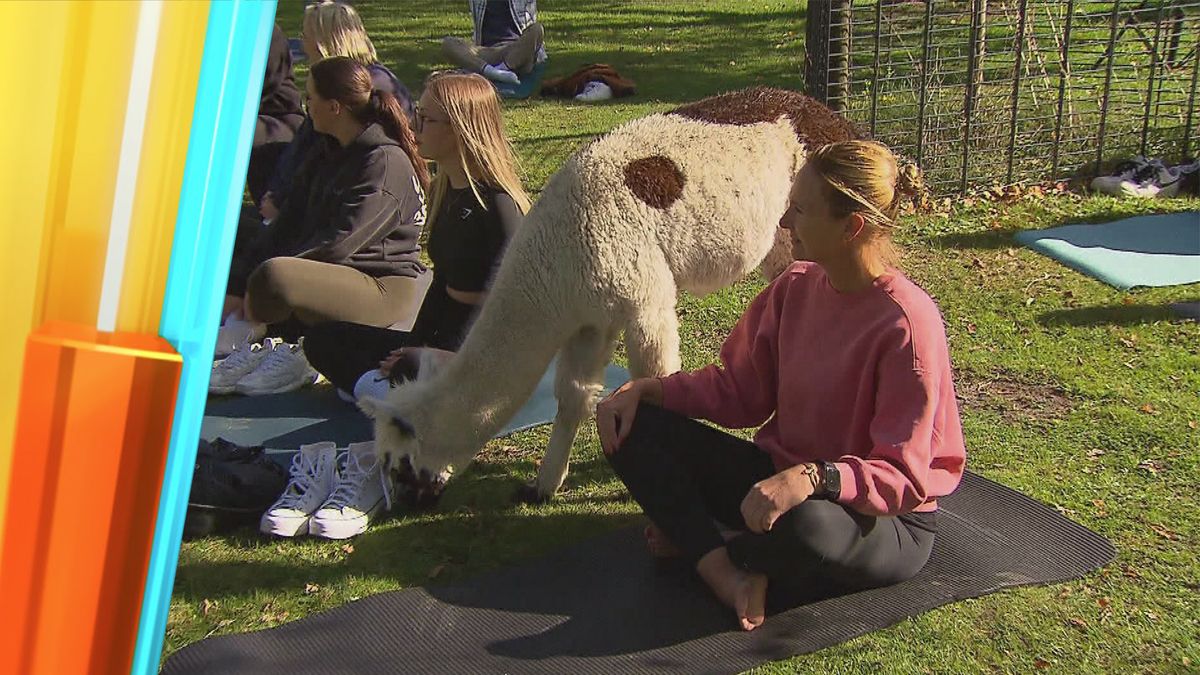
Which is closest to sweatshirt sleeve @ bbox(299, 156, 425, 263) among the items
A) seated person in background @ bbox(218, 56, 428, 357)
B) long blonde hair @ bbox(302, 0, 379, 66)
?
seated person in background @ bbox(218, 56, 428, 357)

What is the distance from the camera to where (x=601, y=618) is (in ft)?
12.4

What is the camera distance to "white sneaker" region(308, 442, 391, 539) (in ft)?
14.5

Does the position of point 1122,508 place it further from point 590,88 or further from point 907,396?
point 590,88

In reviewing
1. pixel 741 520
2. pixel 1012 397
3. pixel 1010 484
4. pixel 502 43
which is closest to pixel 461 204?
pixel 741 520

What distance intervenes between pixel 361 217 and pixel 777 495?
2985 millimetres

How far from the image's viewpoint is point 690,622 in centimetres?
374

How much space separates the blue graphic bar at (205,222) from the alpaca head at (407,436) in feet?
6.48

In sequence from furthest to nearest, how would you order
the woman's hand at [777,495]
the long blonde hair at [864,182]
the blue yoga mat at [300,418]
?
the blue yoga mat at [300,418] < the long blonde hair at [864,182] < the woman's hand at [777,495]

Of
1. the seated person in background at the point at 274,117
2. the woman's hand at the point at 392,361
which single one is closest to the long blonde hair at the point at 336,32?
the seated person in background at the point at 274,117

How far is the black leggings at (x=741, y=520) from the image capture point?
346cm

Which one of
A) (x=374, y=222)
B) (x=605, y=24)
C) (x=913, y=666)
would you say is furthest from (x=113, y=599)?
(x=605, y=24)

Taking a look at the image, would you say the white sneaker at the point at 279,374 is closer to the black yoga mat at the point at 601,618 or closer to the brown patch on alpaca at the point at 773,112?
the black yoga mat at the point at 601,618

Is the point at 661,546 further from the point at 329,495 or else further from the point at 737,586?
the point at 329,495

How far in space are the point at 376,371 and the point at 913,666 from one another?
8.58 ft
